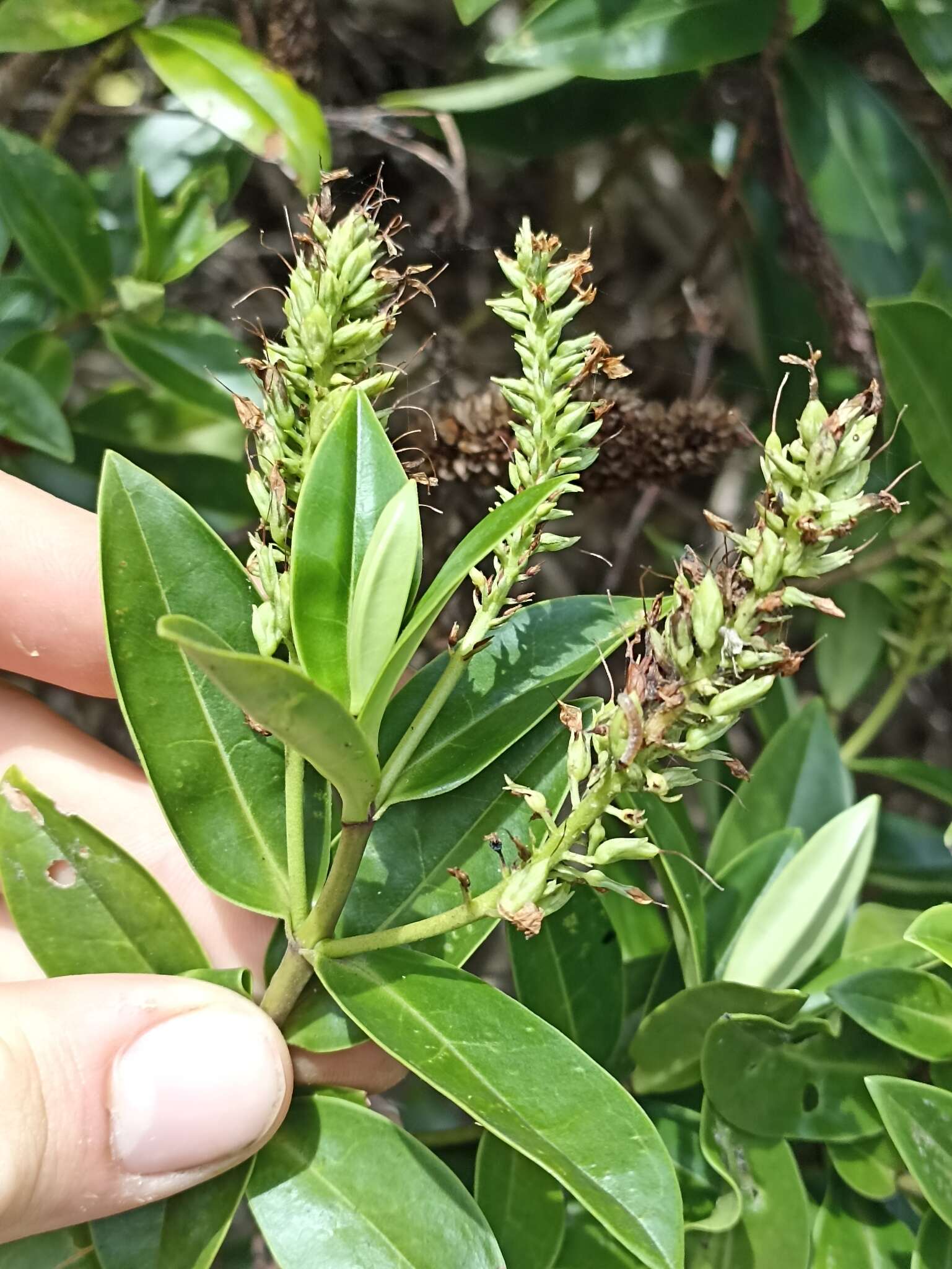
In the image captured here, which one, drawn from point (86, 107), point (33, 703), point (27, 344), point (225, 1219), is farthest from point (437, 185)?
Answer: point (225, 1219)

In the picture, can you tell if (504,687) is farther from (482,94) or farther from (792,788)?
(482,94)

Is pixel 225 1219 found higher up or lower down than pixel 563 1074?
lower down

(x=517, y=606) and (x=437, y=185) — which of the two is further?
(x=437, y=185)

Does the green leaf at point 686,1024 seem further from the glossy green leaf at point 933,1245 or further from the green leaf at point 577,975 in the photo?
the glossy green leaf at point 933,1245

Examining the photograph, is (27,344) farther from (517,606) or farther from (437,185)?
(517,606)

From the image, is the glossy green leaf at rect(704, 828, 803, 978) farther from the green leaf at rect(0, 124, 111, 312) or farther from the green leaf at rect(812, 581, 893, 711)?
the green leaf at rect(0, 124, 111, 312)

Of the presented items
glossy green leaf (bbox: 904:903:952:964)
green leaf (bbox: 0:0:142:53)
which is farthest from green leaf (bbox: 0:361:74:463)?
glossy green leaf (bbox: 904:903:952:964)
